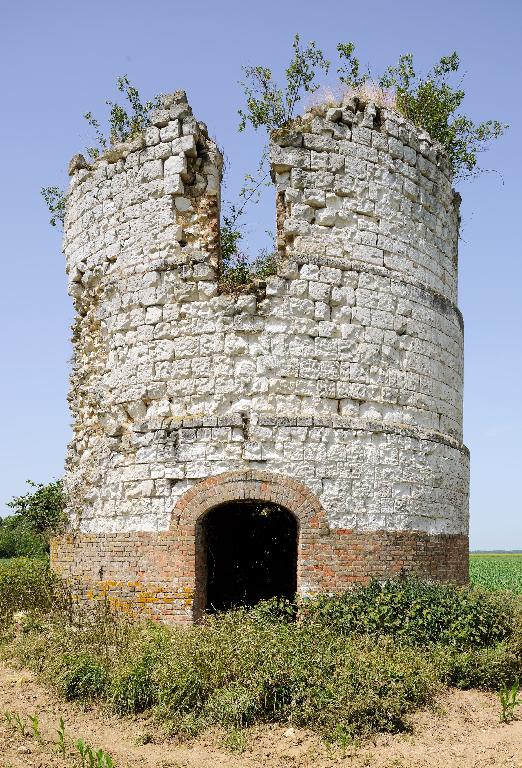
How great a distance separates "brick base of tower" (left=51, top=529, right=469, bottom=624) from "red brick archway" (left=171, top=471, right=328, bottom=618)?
9 cm

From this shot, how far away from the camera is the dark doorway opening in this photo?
13375 millimetres

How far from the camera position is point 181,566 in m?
10.1

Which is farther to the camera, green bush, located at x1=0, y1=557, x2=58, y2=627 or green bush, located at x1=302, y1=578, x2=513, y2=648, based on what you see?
green bush, located at x1=0, y1=557, x2=58, y2=627

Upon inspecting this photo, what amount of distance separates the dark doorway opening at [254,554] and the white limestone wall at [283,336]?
285 cm

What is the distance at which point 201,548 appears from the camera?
1038 centimetres

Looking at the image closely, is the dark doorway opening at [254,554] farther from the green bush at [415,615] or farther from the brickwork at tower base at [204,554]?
the green bush at [415,615]

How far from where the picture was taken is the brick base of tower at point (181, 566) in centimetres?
1002

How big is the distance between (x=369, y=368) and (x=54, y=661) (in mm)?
5183

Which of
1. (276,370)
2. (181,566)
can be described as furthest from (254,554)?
(276,370)

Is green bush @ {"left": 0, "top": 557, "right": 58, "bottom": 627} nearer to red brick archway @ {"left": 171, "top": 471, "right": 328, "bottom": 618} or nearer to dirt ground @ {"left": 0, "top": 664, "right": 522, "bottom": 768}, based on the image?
red brick archway @ {"left": 171, "top": 471, "right": 328, "bottom": 618}

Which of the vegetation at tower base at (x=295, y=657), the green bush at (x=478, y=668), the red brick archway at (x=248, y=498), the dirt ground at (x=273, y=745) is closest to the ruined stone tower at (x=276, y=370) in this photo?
the red brick archway at (x=248, y=498)

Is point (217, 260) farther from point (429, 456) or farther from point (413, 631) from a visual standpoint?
point (413, 631)

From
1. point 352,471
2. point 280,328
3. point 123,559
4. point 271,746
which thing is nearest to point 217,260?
point 280,328

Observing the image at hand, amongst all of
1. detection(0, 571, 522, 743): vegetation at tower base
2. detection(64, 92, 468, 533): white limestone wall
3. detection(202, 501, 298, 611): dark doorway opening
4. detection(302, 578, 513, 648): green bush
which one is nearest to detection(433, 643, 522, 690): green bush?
detection(0, 571, 522, 743): vegetation at tower base
